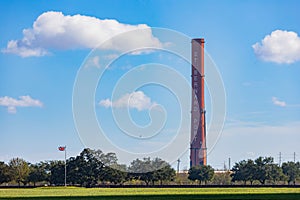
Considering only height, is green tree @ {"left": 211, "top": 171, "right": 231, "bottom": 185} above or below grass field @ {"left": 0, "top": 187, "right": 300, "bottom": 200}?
below

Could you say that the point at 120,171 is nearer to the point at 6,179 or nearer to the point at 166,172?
the point at 166,172

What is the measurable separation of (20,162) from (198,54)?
129 feet

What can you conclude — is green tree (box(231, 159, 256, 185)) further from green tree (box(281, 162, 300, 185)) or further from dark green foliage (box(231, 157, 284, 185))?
green tree (box(281, 162, 300, 185))

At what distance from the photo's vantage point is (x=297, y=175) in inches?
4638

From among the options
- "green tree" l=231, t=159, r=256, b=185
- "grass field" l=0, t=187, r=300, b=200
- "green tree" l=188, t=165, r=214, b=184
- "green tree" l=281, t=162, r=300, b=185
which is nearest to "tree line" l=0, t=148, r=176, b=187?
"green tree" l=188, t=165, r=214, b=184

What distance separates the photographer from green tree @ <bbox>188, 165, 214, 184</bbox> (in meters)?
114

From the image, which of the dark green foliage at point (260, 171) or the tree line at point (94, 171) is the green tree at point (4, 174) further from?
the dark green foliage at point (260, 171)

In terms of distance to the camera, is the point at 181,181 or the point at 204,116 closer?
the point at 204,116

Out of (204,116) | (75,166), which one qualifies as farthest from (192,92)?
(75,166)

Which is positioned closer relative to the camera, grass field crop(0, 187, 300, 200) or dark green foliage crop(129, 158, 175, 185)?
grass field crop(0, 187, 300, 200)

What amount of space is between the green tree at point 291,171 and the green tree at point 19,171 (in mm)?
47914

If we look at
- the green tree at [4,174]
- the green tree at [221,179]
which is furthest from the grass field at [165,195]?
the green tree at [4,174]

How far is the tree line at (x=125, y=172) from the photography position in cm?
10981

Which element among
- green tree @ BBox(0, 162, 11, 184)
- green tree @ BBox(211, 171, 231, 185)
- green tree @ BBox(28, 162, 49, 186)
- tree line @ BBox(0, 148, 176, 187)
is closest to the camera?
tree line @ BBox(0, 148, 176, 187)
